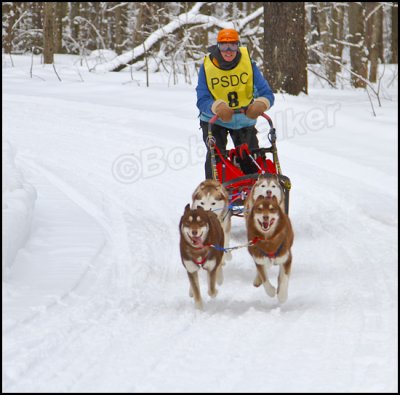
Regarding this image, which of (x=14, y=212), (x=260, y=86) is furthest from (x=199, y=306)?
(x=260, y=86)

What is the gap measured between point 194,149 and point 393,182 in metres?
3.07

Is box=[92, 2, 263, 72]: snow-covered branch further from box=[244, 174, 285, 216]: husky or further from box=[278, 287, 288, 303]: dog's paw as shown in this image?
box=[278, 287, 288, 303]: dog's paw

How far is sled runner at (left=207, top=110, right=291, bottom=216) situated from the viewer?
588 centimetres

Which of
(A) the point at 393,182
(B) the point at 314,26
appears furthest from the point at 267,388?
(B) the point at 314,26

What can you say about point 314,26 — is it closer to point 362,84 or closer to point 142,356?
point 362,84

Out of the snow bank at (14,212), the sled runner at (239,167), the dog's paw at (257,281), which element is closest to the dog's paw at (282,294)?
the dog's paw at (257,281)

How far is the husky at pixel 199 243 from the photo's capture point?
4.52m

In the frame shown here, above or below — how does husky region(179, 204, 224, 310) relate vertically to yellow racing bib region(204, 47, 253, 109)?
below

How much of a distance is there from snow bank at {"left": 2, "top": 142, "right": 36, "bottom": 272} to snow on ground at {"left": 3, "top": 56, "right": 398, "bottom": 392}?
45mm

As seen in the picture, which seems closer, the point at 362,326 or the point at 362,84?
the point at 362,326

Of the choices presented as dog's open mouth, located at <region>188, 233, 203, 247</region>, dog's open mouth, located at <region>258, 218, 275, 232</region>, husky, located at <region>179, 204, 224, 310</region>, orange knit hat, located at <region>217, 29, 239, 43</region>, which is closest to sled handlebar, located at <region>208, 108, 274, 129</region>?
orange knit hat, located at <region>217, 29, 239, 43</region>

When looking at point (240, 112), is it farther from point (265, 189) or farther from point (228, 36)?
point (265, 189)

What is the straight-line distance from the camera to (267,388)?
3375mm

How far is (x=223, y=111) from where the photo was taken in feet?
19.0
